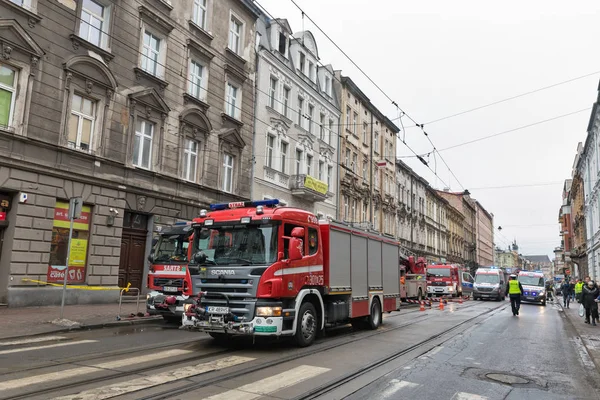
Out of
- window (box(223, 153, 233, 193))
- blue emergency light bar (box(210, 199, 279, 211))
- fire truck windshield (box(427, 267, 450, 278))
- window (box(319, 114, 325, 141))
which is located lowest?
fire truck windshield (box(427, 267, 450, 278))

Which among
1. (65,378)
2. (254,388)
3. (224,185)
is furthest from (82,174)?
(254,388)

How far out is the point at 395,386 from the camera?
6.43 metres

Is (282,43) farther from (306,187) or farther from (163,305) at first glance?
(163,305)

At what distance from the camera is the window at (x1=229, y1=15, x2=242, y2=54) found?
24047 mm

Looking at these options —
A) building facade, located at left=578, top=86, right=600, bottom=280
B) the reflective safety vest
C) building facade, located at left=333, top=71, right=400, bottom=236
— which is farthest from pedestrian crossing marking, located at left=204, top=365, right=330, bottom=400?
building facade, located at left=578, top=86, right=600, bottom=280

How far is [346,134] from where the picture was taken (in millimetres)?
36906

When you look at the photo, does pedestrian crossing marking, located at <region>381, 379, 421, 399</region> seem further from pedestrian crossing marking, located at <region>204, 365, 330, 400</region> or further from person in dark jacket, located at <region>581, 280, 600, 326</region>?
person in dark jacket, located at <region>581, 280, 600, 326</region>

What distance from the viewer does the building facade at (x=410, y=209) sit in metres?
49.6

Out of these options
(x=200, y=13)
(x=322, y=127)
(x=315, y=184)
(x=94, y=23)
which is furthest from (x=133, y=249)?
(x=322, y=127)

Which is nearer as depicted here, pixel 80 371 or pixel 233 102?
pixel 80 371

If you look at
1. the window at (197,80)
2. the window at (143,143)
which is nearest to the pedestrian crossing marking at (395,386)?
the window at (143,143)

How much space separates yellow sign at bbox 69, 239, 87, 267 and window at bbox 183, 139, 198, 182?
5935mm

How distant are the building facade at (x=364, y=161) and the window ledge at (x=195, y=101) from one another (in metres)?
14.8

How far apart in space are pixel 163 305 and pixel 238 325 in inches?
200
